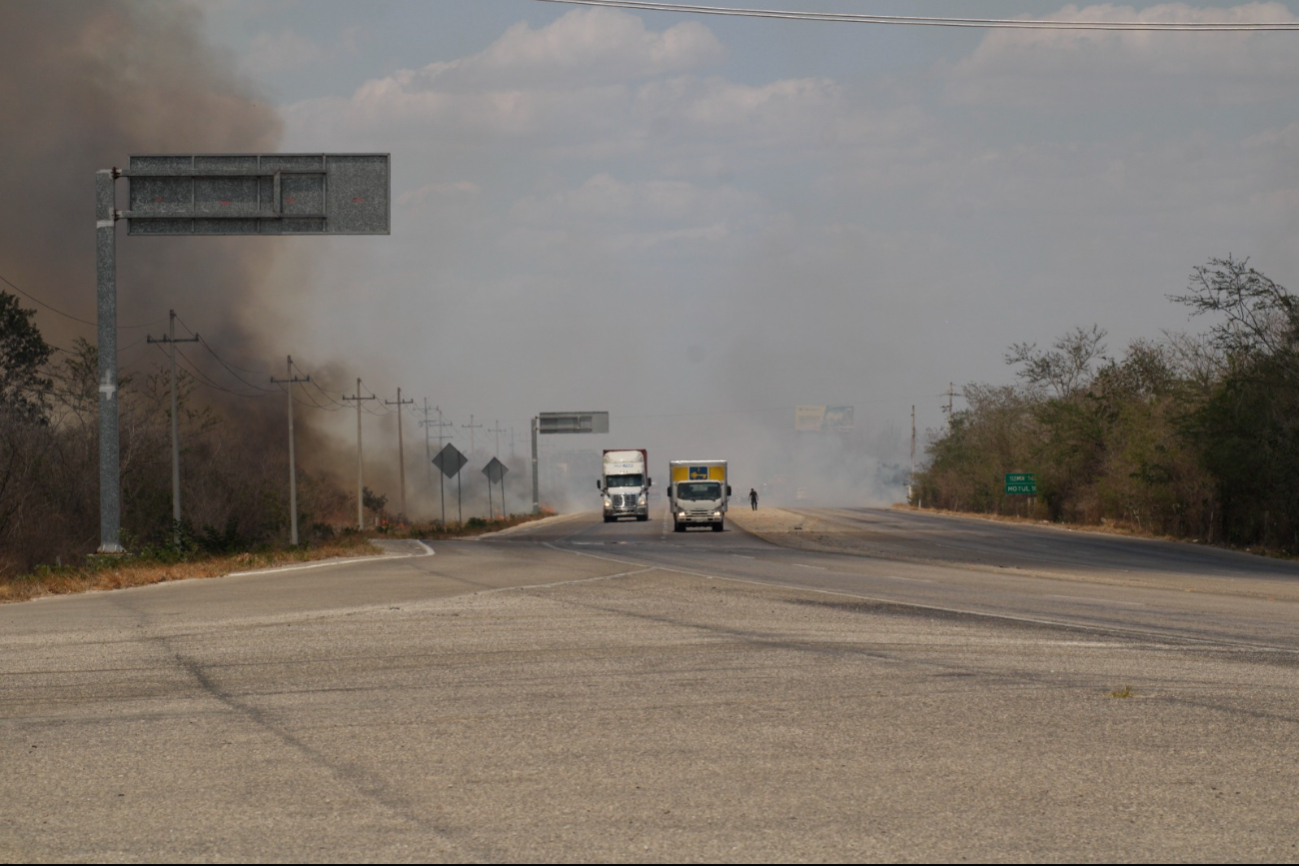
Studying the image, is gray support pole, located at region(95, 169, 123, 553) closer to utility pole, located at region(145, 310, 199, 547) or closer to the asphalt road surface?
the asphalt road surface

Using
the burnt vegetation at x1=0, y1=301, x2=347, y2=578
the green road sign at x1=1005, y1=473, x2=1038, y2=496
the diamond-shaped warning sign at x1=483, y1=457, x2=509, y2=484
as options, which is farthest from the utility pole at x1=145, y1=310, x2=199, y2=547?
the green road sign at x1=1005, y1=473, x2=1038, y2=496

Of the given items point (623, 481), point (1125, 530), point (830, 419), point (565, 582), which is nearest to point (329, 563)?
point (565, 582)

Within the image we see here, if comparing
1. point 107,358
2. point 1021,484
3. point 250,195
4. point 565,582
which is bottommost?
point 565,582

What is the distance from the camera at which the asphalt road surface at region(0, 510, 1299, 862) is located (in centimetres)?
568

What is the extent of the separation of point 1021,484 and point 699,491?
20229 millimetres

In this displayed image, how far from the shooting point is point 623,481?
69250mm

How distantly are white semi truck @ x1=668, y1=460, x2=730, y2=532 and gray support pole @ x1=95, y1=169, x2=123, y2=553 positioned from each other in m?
30.6

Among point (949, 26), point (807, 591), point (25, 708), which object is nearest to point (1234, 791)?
point (25, 708)

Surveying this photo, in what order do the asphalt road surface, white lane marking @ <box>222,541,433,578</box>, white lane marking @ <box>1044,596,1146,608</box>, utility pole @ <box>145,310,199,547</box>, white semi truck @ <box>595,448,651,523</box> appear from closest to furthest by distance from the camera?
1. the asphalt road surface
2. white lane marking @ <box>1044,596,1146,608</box>
3. white lane marking @ <box>222,541,433,578</box>
4. utility pole @ <box>145,310,199,547</box>
5. white semi truck @ <box>595,448,651,523</box>

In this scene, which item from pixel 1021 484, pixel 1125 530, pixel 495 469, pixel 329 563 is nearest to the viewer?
pixel 329 563

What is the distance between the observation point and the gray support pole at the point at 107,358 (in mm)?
23562

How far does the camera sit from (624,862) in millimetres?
5215

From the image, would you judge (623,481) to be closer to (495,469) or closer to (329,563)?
(495,469)

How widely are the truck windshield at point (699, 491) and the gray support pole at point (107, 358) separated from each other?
31406mm
